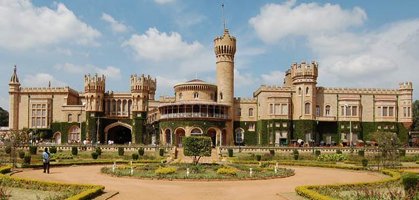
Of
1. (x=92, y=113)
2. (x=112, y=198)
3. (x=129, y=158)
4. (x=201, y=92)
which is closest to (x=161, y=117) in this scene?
(x=201, y=92)

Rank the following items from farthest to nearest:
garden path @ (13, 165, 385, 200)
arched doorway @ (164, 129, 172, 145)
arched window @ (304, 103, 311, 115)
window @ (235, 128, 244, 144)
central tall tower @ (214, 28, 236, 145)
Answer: window @ (235, 128, 244, 144) < central tall tower @ (214, 28, 236, 145) < arched window @ (304, 103, 311, 115) < arched doorway @ (164, 129, 172, 145) < garden path @ (13, 165, 385, 200)

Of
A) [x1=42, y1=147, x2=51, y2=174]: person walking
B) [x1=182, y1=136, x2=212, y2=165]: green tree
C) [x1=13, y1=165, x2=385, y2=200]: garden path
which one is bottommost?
[x1=13, y1=165, x2=385, y2=200]: garden path

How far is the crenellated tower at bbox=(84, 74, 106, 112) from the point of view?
7462 cm

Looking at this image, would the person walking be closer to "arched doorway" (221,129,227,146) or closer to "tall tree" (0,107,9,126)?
"arched doorway" (221,129,227,146)

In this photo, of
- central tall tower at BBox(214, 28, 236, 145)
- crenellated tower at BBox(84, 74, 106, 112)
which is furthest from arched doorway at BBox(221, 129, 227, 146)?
crenellated tower at BBox(84, 74, 106, 112)

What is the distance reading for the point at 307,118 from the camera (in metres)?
69.1

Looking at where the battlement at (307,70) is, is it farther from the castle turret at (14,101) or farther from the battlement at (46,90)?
the castle turret at (14,101)

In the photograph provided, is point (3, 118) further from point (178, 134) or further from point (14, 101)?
point (178, 134)

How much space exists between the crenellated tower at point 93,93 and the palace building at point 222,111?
0.16 meters

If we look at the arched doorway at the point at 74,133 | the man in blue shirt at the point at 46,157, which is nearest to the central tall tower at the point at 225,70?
the arched doorway at the point at 74,133

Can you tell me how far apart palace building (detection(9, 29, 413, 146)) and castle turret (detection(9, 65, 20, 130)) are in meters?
0.15

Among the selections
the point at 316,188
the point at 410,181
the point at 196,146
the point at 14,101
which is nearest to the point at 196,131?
the point at 196,146

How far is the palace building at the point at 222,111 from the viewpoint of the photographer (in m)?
68.7

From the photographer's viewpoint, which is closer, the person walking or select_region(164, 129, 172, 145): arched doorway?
the person walking
